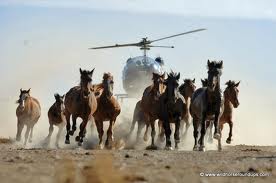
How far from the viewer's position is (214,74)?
2661cm

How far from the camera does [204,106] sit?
87.8ft

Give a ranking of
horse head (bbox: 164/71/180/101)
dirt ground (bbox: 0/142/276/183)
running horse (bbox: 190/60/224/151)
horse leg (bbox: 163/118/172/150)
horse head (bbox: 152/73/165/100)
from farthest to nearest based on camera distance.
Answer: horse head (bbox: 152/73/165/100)
horse head (bbox: 164/71/180/101)
horse leg (bbox: 163/118/172/150)
running horse (bbox: 190/60/224/151)
dirt ground (bbox: 0/142/276/183)

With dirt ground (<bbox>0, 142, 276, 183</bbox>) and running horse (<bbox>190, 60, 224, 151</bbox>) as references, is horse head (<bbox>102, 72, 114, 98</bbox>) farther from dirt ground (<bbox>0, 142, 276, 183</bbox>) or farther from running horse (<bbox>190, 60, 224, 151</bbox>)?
dirt ground (<bbox>0, 142, 276, 183</bbox>)

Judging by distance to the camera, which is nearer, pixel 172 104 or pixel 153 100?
pixel 172 104

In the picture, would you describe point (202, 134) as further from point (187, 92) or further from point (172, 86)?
point (187, 92)

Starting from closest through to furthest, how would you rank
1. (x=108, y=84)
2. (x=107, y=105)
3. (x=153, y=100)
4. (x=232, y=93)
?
(x=107, y=105) → (x=108, y=84) → (x=153, y=100) → (x=232, y=93)

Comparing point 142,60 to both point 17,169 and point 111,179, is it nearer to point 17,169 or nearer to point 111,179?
point 17,169

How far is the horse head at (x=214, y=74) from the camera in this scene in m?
26.5

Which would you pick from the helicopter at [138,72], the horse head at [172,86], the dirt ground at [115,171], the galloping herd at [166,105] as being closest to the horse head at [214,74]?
the galloping herd at [166,105]

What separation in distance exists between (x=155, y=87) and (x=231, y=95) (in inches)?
132

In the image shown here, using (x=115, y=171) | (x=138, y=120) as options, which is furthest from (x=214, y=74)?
(x=115, y=171)

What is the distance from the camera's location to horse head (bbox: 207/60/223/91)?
26.5 m

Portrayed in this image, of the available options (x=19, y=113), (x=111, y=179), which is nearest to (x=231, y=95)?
(x=19, y=113)

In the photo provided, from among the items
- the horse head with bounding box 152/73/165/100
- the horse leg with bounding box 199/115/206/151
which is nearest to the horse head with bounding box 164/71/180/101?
the horse leg with bounding box 199/115/206/151
